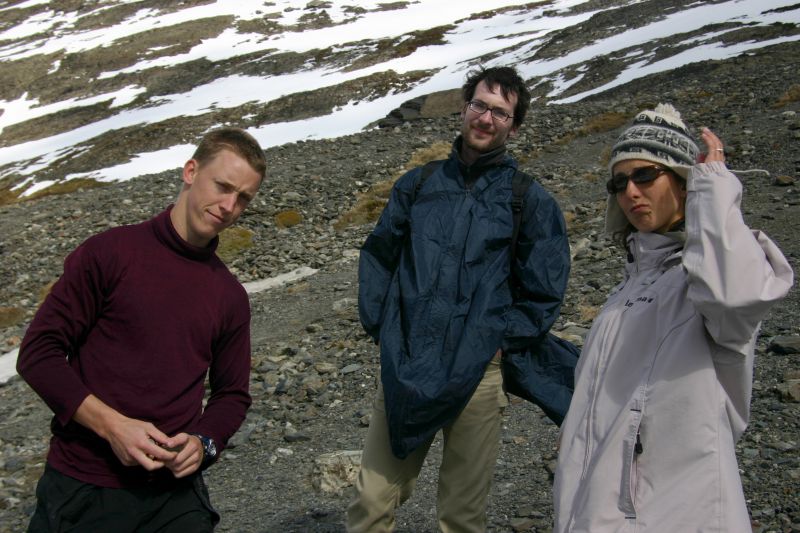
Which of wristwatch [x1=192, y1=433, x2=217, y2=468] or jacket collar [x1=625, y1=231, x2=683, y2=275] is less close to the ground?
jacket collar [x1=625, y1=231, x2=683, y2=275]

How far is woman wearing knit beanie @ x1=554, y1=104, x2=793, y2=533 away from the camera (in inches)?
94.1

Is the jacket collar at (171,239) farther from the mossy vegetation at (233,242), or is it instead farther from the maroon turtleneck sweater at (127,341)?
the mossy vegetation at (233,242)

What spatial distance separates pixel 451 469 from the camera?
3998 millimetres

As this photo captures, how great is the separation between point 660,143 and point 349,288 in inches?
429

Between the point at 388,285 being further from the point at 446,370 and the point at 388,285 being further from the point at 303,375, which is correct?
the point at 303,375

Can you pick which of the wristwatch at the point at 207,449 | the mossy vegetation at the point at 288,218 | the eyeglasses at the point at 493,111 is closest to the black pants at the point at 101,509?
the wristwatch at the point at 207,449

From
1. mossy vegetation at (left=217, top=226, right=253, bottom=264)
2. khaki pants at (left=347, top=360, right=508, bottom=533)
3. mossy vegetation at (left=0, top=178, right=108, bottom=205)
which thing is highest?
khaki pants at (left=347, top=360, right=508, bottom=533)

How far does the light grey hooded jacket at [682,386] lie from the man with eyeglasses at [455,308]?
3.20 ft

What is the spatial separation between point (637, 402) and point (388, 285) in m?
1.77

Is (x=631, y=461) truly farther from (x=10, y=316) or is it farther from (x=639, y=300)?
(x=10, y=316)

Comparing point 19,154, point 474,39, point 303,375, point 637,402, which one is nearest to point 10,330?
point 303,375

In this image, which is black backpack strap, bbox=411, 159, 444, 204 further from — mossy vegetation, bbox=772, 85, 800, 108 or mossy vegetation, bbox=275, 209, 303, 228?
mossy vegetation, bbox=772, 85, 800, 108

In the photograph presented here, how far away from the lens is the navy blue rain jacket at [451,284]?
372cm

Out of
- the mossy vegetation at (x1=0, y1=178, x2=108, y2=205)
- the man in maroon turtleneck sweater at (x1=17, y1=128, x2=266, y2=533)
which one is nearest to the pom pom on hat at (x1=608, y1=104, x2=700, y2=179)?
the man in maroon turtleneck sweater at (x1=17, y1=128, x2=266, y2=533)
